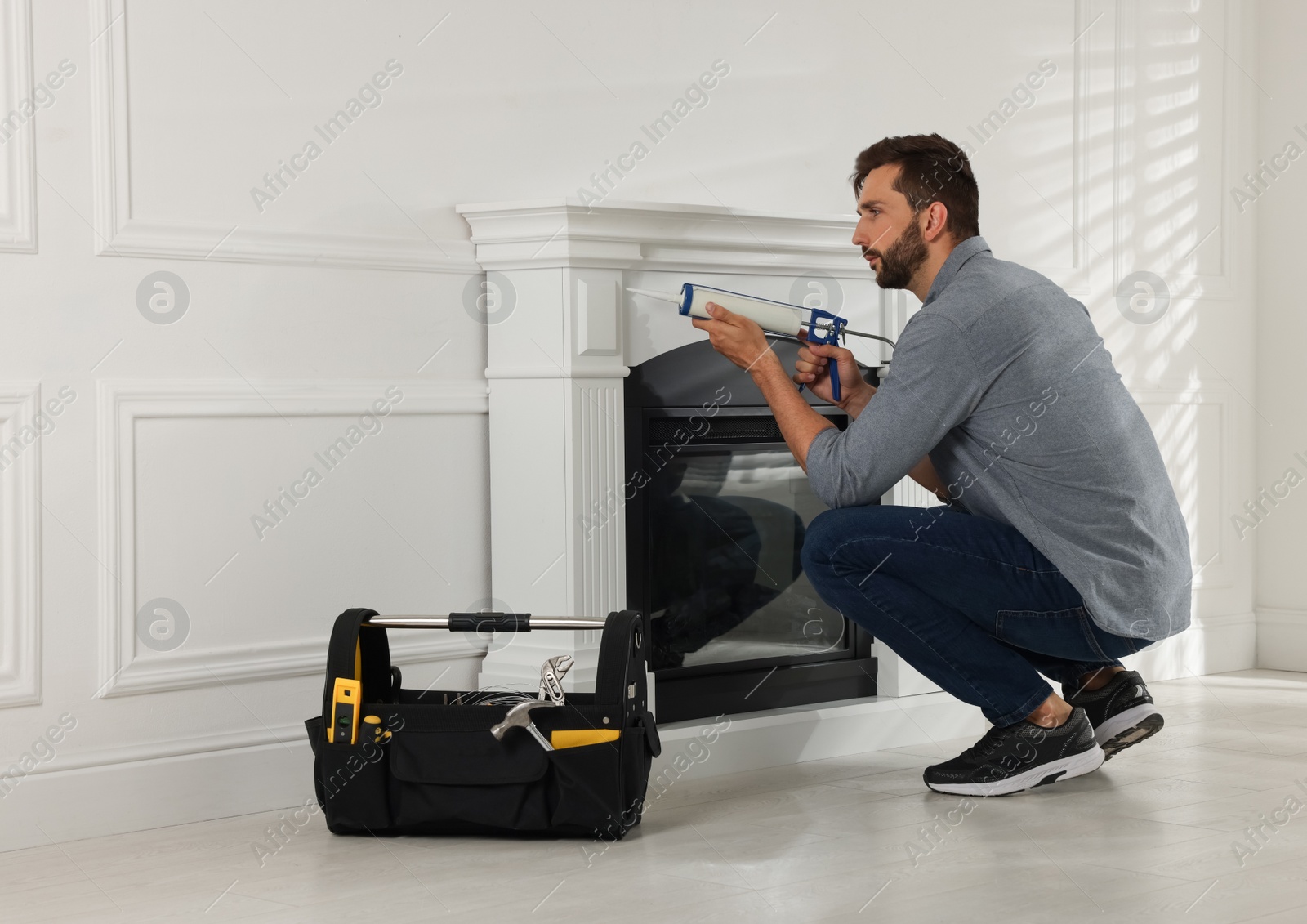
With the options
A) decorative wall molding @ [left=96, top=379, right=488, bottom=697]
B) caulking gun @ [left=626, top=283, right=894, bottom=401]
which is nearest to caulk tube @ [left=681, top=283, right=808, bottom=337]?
caulking gun @ [left=626, top=283, right=894, bottom=401]

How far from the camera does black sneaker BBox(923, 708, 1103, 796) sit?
101 inches

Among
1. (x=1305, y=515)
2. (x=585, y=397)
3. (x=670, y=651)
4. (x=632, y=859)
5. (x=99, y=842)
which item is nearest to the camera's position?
(x=632, y=859)

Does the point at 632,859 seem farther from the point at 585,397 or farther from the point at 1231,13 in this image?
the point at 1231,13

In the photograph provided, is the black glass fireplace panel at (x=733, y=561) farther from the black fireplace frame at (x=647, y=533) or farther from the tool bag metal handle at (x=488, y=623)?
the tool bag metal handle at (x=488, y=623)

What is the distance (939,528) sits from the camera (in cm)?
253

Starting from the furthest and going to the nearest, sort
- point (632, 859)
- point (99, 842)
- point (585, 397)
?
point (585, 397), point (99, 842), point (632, 859)

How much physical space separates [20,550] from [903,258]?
1.54 m

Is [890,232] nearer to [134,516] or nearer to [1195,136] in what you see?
[134,516]

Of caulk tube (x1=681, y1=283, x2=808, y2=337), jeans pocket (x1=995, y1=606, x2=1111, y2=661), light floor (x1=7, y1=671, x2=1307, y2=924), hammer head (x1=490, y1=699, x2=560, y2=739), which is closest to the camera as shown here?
light floor (x1=7, y1=671, x2=1307, y2=924)

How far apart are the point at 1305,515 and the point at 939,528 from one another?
2211 mm

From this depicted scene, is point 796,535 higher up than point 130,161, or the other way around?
point 130,161

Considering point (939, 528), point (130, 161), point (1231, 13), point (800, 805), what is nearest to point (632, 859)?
point (800, 805)

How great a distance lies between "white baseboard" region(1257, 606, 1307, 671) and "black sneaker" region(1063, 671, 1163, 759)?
5.59 ft

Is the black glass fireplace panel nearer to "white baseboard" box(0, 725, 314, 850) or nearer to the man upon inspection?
the man
